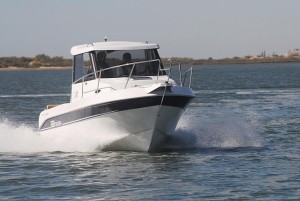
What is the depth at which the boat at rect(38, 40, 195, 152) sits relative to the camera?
17547 mm

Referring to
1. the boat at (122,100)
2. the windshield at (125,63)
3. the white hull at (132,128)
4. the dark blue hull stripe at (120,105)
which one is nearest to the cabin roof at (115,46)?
the boat at (122,100)

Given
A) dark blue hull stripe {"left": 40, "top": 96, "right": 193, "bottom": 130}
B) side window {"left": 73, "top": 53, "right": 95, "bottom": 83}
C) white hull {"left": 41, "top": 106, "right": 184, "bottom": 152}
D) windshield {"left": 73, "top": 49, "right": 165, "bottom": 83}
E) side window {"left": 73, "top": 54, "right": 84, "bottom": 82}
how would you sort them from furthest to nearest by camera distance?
side window {"left": 73, "top": 54, "right": 84, "bottom": 82} → side window {"left": 73, "top": 53, "right": 95, "bottom": 83} → windshield {"left": 73, "top": 49, "right": 165, "bottom": 83} → white hull {"left": 41, "top": 106, "right": 184, "bottom": 152} → dark blue hull stripe {"left": 40, "top": 96, "right": 193, "bottom": 130}

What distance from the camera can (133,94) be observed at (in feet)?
57.2

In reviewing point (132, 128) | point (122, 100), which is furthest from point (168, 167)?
point (122, 100)

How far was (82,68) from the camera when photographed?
67.5ft

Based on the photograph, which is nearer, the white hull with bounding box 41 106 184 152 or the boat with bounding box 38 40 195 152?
the boat with bounding box 38 40 195 152

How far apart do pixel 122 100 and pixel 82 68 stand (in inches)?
136

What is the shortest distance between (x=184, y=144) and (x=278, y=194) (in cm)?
683

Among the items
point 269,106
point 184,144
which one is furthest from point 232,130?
point 269,106

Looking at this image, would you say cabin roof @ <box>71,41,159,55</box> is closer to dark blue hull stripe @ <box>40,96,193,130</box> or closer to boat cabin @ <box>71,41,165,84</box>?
boat cabin @ <box>71,41,165,84</box>

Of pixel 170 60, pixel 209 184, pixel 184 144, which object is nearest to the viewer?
pixel 209 184

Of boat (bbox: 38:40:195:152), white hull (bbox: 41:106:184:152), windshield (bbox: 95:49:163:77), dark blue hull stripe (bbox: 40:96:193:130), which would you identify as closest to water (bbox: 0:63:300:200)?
white hull (bbox: 41:106:184:152)

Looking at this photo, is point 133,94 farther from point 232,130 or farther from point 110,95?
point 232,130

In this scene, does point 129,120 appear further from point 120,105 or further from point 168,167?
point 168,167
